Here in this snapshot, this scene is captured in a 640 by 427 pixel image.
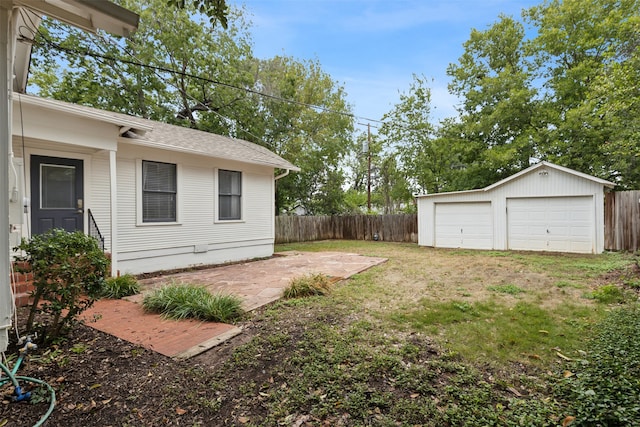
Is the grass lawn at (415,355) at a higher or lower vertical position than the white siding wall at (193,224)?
lower

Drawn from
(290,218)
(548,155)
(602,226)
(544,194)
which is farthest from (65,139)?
(548,155)

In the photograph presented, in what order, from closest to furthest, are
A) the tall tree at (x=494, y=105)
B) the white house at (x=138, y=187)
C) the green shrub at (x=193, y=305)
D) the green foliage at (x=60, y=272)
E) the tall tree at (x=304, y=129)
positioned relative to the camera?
the green foliage at (x=60, y=272) < the green shrub at (x=193, y=305) < the white house at (x=138, y=187) < the tall tree at (x=494, y=105) < the tall tree at (x=304, y=129)

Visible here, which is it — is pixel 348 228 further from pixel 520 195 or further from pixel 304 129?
pixel 520 195

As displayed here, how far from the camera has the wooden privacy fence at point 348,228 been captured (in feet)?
48.9

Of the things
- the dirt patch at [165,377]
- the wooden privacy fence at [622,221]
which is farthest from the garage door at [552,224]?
the dirt patch at [165,377]

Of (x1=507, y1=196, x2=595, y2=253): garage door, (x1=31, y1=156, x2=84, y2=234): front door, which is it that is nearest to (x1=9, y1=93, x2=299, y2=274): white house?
(x1=31, y1=156, x2=84, y2=234): front door

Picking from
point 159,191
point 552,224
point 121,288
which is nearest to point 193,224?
point 159,191

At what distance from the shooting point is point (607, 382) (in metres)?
2.09

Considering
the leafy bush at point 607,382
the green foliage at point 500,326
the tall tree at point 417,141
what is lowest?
the green foliage at point 500,326

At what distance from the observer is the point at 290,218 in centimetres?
1498

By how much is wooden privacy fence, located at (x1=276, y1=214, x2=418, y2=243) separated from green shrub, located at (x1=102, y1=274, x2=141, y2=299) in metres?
9.32

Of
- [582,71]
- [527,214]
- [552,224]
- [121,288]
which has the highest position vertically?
[582,71]

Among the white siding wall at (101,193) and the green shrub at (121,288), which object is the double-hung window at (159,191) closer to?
the white siding wall at (101,193)

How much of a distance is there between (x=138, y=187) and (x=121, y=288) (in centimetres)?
261
